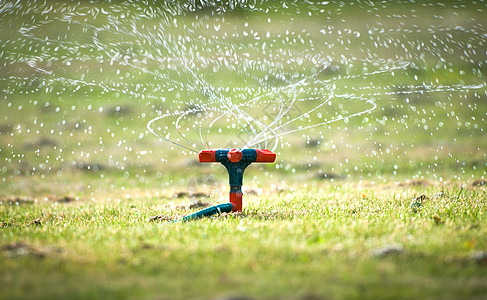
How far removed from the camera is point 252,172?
12.1m

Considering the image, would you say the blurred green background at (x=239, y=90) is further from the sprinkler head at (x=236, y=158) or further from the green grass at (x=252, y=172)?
the sprinkler head at (x=236, y=158)

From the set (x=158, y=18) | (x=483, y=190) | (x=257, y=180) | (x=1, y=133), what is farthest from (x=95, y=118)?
(x=483, y=190)

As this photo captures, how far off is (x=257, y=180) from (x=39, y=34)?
5.92 meters

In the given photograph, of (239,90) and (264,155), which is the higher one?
(239,90)

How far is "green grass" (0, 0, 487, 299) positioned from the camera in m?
3.78

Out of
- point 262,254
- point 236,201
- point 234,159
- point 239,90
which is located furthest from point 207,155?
point 239,90

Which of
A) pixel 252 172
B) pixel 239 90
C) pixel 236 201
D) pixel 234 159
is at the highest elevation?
pixel 239 90

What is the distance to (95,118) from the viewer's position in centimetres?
1623

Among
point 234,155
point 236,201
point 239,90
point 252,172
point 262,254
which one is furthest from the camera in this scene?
point 239,90

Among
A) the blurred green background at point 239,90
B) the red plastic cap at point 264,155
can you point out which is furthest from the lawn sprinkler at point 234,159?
the blurred green background at point 239,90

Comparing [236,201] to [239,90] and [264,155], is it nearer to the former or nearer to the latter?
[264,155]

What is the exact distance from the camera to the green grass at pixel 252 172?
3.78m

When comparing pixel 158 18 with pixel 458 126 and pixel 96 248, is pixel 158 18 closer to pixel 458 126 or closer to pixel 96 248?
pixel 96 248

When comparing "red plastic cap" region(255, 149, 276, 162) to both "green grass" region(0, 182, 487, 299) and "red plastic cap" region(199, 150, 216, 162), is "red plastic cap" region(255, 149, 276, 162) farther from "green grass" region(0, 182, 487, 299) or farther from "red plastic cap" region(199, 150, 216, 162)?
"green grass" region(0, 182, 487, 299)
